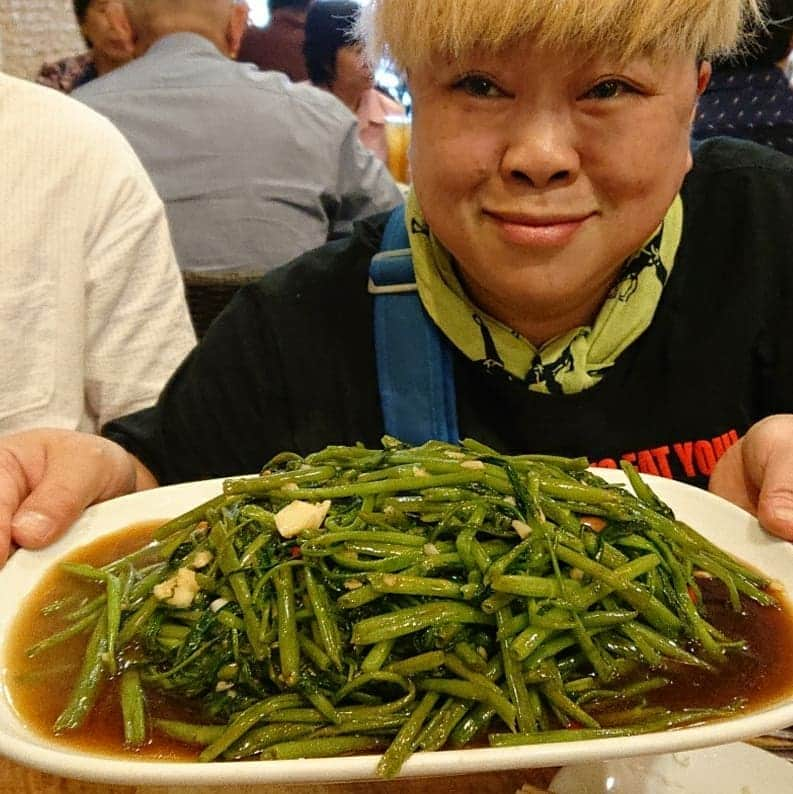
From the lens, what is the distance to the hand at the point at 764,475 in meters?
1.14

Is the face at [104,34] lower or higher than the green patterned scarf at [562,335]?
higher

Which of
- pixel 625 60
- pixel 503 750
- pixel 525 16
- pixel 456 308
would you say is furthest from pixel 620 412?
pixel 503 750

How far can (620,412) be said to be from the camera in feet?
5.37

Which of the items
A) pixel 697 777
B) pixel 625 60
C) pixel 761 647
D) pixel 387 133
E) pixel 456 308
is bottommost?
pixel 387 133

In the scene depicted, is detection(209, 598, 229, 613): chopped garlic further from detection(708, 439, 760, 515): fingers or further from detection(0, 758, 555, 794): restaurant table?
detection(708, 439, 760, 515): fingers

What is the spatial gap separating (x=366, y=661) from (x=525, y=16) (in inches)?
33.6

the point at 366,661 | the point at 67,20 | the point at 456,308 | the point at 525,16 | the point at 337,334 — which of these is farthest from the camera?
the point at 67,20

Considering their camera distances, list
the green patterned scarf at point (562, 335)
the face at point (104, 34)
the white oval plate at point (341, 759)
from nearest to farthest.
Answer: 1. the white oval plate at point (341, 759)
2. the green patterned scarf at point (562, 335)
3. the face at point (104, 34)

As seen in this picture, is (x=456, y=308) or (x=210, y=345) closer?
(x=456, y=308)

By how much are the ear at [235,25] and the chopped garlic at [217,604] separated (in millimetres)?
2788

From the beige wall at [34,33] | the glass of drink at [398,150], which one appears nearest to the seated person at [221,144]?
the glass of drink at [398,150]

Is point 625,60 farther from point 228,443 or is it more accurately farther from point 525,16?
point 228,443

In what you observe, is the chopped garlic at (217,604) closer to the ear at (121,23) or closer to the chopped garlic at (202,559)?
the chopped garlic at (202,559)

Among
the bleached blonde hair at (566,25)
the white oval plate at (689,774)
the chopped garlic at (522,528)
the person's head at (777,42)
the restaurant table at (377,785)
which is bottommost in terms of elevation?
the white oval plate at (689,774)
